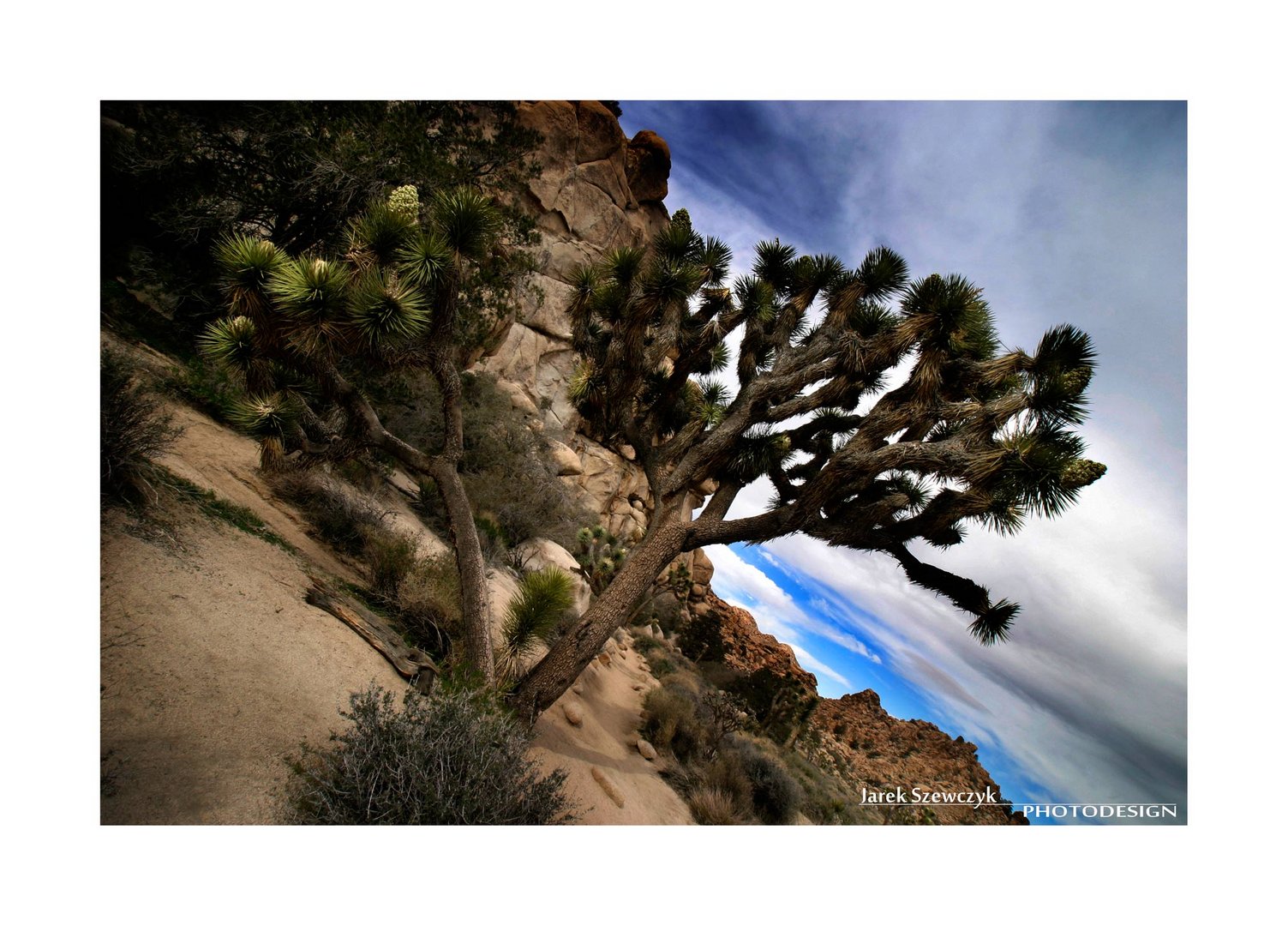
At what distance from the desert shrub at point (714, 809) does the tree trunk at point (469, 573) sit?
287 centimetres

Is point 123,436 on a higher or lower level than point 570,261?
lower

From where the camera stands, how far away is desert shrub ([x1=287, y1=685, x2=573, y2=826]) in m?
2.95

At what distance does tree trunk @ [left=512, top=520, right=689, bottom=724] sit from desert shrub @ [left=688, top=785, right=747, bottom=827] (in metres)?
2.08

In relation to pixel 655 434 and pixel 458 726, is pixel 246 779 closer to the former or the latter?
pixel 458 726

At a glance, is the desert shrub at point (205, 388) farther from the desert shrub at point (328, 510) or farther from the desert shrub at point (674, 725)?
the desert shrub at point (674, 725)

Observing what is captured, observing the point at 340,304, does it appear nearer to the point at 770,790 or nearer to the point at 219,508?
the point at 219,508

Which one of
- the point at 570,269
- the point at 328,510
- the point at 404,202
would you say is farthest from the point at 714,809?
the point at 570,269

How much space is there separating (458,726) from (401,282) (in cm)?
374

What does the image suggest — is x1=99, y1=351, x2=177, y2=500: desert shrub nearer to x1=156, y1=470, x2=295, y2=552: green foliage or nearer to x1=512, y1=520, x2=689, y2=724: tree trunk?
x1=156, y1=470, x2=295, y2=552: green foliage

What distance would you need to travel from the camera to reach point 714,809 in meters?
5.85

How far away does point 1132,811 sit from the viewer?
12.0 ft

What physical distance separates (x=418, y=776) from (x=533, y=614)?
2.56 m

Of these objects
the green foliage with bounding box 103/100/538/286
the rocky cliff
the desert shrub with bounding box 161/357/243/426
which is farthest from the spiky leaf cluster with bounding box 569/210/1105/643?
the rocky cliff
